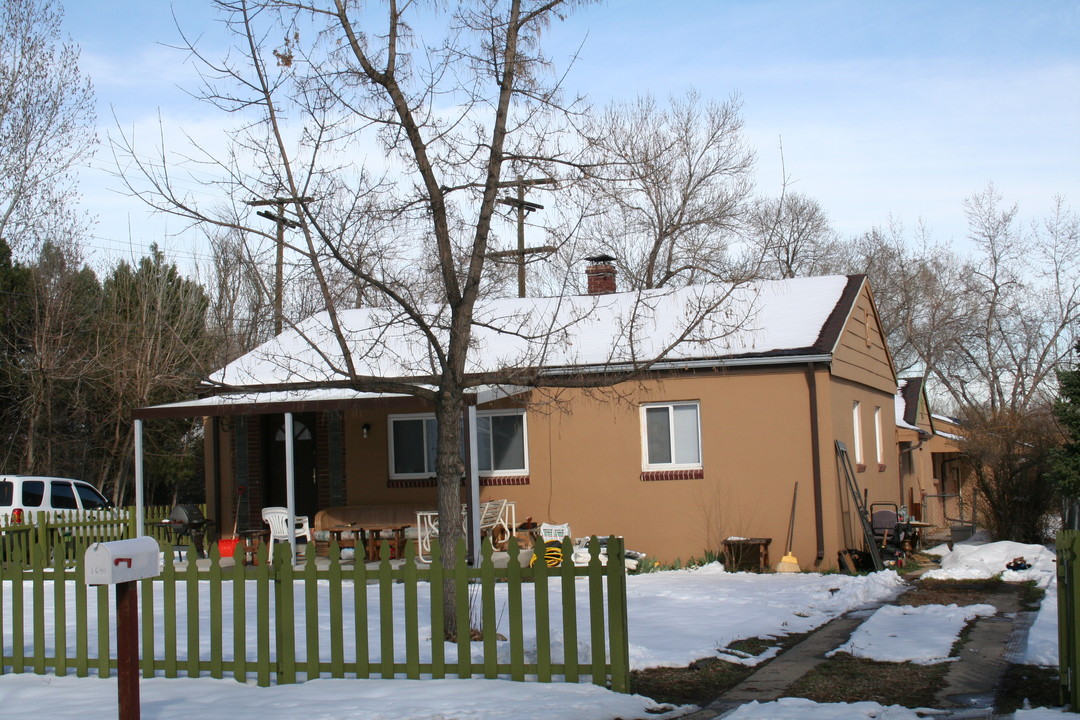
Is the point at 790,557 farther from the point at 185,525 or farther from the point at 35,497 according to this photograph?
the point at 35,497

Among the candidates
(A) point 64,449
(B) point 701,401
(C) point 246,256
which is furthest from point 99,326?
(C) point 246,256

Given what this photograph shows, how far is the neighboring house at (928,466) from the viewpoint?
76.6 feet

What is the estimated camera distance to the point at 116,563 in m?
5.12

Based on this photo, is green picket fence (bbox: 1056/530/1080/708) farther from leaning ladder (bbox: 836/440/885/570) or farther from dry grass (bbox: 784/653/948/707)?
leaning ladder (bbox: 836/440/885/570)

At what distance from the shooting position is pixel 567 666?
697 cm

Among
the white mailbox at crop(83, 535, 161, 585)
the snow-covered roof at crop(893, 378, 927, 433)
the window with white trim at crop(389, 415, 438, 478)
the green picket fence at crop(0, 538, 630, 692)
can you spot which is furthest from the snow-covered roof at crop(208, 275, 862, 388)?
the snow-covered roof at crop(893, 378, 927, 433)

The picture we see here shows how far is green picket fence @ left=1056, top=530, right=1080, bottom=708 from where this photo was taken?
6328mm

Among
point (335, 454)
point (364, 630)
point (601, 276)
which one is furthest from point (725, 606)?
point (601, 276)

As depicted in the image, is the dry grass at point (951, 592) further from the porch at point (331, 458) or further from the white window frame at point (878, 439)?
the white window frame at point (878, 439)

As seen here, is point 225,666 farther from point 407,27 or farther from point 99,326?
point 99,326

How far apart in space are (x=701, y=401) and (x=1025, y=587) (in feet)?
16.6

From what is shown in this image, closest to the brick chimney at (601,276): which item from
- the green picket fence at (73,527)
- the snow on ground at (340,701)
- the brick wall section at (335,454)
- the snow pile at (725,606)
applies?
the brick wall section at (335,454)

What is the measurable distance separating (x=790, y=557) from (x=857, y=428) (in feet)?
13.9

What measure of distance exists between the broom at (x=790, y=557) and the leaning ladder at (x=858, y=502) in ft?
3.10
